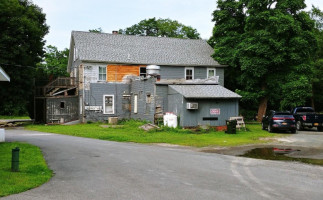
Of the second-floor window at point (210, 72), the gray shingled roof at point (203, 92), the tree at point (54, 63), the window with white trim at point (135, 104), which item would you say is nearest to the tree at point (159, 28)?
the tree at point (54, 63)

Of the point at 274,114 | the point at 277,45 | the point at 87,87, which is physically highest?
the point at 277,45

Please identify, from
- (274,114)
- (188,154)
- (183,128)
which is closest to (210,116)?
(183,128)

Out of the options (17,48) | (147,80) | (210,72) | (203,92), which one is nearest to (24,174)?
(203,92)

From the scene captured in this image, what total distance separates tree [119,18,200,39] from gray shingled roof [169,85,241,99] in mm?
35478

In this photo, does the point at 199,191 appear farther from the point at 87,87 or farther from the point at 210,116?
the point at 87,87

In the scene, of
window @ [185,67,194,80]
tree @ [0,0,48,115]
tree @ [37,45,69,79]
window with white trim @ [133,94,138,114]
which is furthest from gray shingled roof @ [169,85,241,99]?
tree @ [37,45,69,79]

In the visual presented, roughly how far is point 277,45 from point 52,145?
24191 mm

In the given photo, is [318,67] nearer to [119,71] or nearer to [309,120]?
[309,120]

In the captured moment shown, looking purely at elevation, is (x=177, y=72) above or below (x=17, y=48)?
below

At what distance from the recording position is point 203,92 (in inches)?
1021

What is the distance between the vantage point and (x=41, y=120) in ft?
116

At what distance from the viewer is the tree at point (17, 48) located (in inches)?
1344

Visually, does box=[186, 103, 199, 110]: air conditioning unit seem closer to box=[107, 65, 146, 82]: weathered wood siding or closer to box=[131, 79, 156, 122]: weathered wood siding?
box=[131, 79, 156, 122]: weathered wood siding

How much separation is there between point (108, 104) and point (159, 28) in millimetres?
34264
